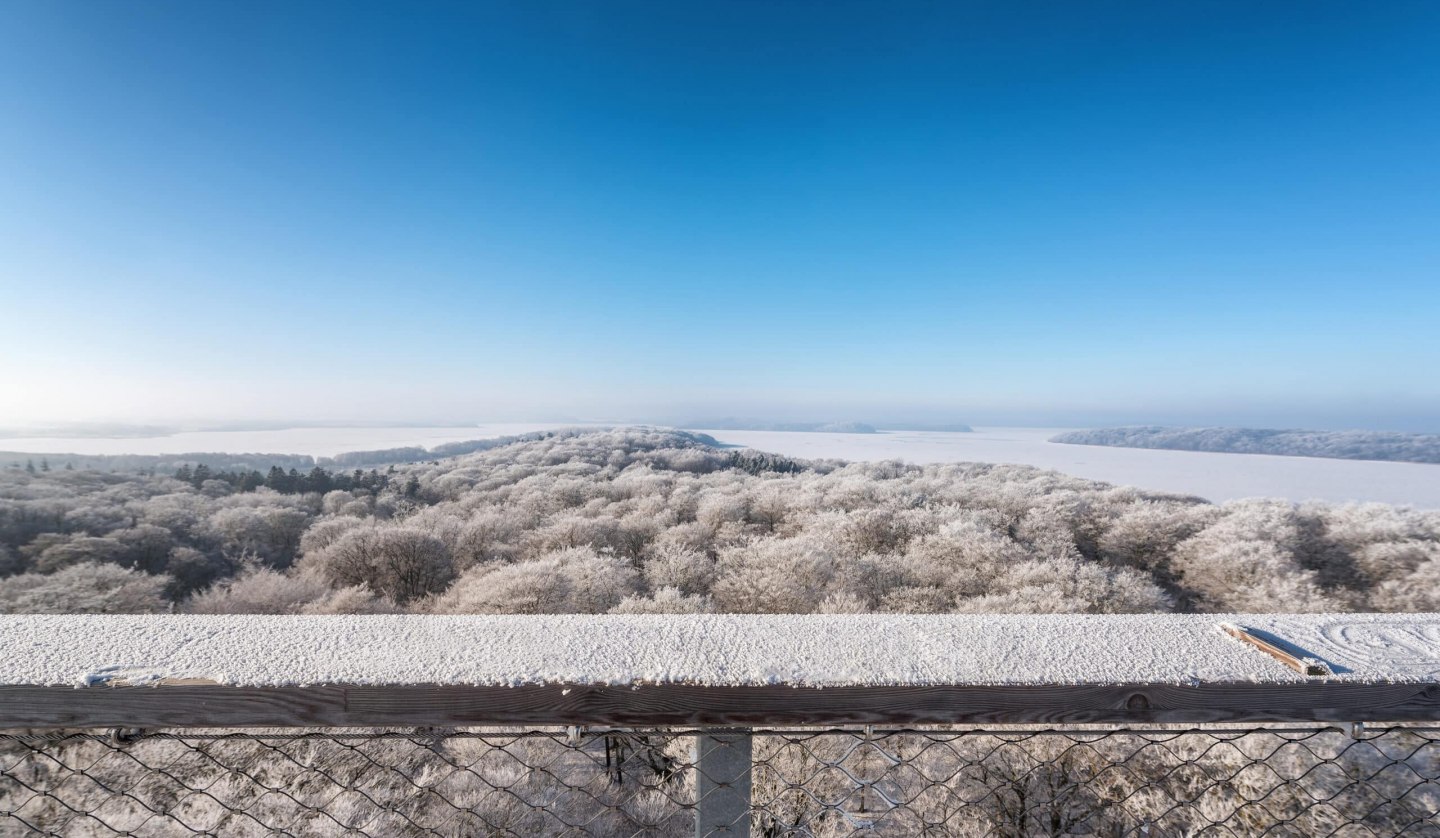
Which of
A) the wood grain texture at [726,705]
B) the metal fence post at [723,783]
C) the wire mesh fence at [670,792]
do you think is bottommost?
the wire mesh fence at [670,792]

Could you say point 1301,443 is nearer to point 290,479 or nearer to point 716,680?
point 716,680

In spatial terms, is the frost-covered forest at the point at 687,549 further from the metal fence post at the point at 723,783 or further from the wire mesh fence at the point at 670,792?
the metal fence post at the point at 723,783

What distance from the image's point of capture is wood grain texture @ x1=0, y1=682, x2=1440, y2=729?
0.94 meters

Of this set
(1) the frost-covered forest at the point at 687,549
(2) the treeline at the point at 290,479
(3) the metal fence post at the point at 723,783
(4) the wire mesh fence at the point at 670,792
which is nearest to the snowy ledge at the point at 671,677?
(3) the metal fence post at the point at 723,783

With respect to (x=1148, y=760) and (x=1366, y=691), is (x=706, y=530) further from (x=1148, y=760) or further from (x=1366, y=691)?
(x=1366, y=691)

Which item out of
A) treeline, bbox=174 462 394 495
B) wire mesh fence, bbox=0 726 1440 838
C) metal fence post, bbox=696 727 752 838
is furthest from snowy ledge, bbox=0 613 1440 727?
treeline, bbox=174 462 394 495

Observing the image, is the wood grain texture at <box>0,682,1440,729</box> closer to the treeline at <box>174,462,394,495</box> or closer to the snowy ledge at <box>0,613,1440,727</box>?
the snowy ledge at <box>0,613,1440,727</box>

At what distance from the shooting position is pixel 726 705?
0.99m

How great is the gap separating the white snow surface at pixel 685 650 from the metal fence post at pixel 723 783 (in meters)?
0.20

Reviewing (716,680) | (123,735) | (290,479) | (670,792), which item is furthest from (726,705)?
(290,479)

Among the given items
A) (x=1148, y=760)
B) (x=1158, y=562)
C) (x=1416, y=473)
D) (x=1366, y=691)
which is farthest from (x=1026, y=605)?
(x=1416, y=473)

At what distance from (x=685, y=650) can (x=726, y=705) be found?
13cm

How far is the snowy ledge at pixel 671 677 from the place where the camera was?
95 cm

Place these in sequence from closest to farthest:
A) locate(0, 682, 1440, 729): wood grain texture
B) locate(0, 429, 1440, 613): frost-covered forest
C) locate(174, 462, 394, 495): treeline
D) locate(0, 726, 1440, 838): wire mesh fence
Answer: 1. locate(0, 682, 1440, 729): wood grain texture
2. locate(0, 726, 1440, 838): wire mesh fence
3. locate(0, 429, 1440, 613): frost-covered forest
4. locate(174, 462, 394, 495): treeline
